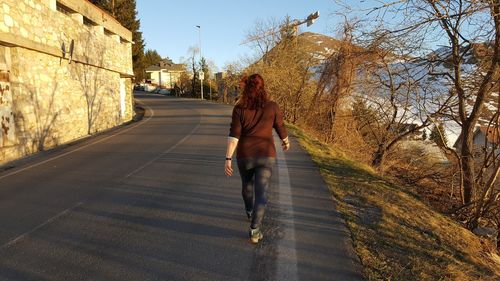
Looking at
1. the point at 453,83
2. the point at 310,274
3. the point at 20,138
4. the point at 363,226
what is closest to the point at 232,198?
the point at 363,226

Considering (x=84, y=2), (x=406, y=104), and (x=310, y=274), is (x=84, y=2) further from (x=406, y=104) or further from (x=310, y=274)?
(x=310, y=274)

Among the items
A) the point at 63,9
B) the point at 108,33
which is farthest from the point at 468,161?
the point at 108,33

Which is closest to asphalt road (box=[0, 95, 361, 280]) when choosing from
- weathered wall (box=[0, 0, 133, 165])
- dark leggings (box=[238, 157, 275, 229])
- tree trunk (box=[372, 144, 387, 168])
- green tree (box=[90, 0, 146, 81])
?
dark leggings (box=[238, 157, 275, 229])

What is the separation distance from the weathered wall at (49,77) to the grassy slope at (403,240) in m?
8.55

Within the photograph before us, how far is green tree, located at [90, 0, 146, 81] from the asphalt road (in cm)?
3120

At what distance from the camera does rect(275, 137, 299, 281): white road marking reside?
357 centimetres

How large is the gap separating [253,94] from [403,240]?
2.37m

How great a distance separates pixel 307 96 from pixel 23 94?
56.3 feet

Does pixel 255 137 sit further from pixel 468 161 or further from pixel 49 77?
pixel 49 77

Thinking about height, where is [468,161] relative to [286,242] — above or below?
above

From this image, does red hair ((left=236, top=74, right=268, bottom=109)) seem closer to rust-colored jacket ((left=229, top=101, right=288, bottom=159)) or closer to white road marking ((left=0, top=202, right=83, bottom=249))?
rust-colored jacket ((left=229, top=101, right=288, bottom=159))

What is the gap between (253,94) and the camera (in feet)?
13.9

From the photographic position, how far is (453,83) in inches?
367

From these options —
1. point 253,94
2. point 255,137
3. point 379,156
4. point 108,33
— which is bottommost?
point 379,156
